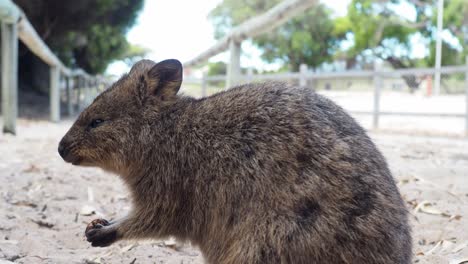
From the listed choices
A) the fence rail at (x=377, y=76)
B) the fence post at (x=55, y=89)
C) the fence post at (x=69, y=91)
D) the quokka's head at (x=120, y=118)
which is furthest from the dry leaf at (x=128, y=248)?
the fence post at (x=69, y=91)

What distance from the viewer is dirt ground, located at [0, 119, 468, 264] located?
3064 mm

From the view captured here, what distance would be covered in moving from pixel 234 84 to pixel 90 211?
3.48m

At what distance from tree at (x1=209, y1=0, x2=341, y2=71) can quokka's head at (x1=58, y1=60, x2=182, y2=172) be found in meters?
44.1

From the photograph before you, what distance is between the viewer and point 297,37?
46.6 metres

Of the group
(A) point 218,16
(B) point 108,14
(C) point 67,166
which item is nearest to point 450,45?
(A) point 218,16

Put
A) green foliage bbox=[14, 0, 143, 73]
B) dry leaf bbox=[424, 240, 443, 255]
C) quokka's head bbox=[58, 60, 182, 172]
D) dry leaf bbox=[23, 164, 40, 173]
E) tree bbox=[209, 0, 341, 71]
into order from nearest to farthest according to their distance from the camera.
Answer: quokka's head bbox=[58, 60, 182, 172] < dry leaf bbox=[424, 240, 443, 255] < dry leaf bbox=[23, 164, 40, 173] < green foliage bbox=[14, 0, 143, 73] < tree bbox=[209, 0, 341, 71]

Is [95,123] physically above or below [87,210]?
above

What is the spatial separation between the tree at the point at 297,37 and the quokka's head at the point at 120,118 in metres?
44.1

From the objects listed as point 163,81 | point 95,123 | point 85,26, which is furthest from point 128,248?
point 85,26

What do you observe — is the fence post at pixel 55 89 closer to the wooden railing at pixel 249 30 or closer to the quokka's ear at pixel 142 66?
the wooden railing at pixel 249 30

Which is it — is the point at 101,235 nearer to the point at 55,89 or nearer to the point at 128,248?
the point at 128,248

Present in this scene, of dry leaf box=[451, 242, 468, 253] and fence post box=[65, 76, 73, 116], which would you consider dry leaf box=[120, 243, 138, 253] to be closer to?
dry leaf box=[451, 242, 468, 253]

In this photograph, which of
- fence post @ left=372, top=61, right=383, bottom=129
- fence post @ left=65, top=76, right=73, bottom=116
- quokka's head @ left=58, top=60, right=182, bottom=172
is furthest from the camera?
fence post @ left=65, top=76, right=73, bottom=116

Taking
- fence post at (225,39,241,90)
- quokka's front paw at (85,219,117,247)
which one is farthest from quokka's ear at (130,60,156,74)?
fence post at (225,39,241,90)
